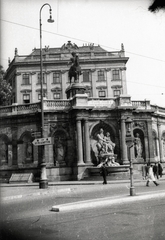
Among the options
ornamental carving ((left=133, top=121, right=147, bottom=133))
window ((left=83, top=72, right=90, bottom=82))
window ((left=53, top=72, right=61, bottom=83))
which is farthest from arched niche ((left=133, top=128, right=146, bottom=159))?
window ((left=53, top=72, right=61, bottom=83))

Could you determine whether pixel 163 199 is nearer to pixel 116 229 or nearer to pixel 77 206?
pixel 77 206

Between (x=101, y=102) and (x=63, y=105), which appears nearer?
(x=63, y=105)

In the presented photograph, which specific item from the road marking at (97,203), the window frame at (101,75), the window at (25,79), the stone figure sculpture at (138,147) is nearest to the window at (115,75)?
Answer: the window frame at (101,75)

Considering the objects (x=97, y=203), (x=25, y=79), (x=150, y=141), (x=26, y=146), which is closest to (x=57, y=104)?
(x=26, y=146)

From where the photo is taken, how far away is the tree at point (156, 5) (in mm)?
7765

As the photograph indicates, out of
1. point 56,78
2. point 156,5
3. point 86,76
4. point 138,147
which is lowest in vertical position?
point 138,147

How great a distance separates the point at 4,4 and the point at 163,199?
30.2 ft

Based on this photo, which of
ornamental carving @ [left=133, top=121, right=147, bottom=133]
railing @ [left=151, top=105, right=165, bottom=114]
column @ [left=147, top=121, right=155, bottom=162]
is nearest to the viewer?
column @ [left=147, top=121, right=155, bottom=162]

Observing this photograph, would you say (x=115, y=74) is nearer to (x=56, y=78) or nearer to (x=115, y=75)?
(x=115, y=75)

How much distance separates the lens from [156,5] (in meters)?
7.89

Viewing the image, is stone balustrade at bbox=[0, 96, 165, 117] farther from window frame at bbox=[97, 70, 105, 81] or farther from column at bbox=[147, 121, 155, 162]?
window frame at bbox=[97, 70, 105, 81]

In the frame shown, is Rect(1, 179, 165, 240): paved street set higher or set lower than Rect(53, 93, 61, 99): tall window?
lower

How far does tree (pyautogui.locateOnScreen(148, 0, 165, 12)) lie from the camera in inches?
306

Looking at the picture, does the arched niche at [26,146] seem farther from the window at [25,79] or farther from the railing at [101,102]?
the window at [25,79]
